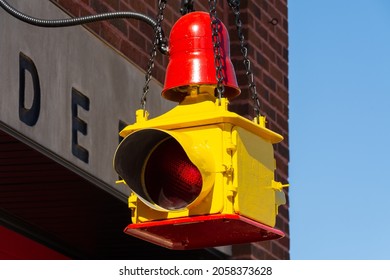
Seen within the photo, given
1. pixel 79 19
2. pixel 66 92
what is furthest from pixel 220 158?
pixel 66 92

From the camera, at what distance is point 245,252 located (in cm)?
809

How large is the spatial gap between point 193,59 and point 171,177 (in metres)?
0.45

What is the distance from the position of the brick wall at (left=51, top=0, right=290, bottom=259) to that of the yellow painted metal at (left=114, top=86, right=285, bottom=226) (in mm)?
3097

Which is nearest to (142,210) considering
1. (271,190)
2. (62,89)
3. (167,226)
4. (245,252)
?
(167,226)

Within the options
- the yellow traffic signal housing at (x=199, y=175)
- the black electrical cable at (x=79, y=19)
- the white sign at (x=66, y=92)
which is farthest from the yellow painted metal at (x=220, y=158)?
the white sign at (x=66, y=92)

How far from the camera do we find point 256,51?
862cm

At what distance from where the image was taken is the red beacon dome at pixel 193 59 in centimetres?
400

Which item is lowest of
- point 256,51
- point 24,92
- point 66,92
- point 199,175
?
point 199,175

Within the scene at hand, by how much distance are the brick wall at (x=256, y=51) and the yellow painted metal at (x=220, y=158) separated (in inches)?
122

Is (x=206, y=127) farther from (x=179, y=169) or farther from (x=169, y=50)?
(x=169, y=50)

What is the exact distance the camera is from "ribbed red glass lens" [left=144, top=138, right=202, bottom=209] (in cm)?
375

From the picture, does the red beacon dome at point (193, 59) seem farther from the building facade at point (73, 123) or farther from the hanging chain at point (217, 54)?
the building facade at point (73, 123)

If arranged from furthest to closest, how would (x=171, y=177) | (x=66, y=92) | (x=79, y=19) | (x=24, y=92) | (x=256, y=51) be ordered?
(x=256, y=51) → (x=66, y=92) → (x=24, y=92) → (x=79, y=19) → (x=171, y=177)

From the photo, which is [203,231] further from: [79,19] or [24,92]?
[24,92]
